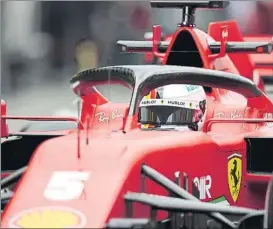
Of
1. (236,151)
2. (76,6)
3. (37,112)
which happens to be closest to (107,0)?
(76,6)

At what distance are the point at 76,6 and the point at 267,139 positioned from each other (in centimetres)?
121

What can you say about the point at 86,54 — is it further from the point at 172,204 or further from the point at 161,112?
the point at 172,204

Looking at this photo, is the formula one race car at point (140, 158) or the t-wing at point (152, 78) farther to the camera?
the t-wing at point (152, 78)

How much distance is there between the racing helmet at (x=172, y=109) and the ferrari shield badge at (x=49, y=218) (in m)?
1.09

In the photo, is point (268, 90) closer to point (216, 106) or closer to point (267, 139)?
point (216, 106)

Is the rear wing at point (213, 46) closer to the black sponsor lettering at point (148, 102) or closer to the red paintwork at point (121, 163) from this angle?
the red paintwork at point (121, 163)

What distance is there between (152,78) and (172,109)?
0.26m

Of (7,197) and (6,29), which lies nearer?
(7,197)

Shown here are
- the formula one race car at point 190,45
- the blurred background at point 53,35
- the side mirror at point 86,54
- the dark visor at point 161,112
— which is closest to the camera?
the dark visor at point 161,112

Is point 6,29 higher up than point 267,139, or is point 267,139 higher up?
point 6,29

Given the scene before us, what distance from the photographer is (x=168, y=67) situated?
388 centimetres

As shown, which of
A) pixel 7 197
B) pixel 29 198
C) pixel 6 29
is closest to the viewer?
pixel 29 198

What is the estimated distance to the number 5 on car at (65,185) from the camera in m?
2.93

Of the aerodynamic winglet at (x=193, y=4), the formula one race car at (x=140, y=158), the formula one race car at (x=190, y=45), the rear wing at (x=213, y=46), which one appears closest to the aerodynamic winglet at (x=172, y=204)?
the formula one race car at (x=140, y=158)
